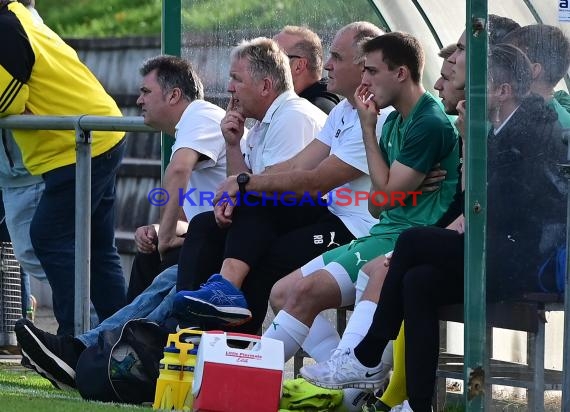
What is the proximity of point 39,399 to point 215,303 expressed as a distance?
815 mm

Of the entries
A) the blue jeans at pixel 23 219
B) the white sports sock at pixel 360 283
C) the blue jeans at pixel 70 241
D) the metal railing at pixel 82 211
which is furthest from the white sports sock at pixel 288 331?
the blue jeans at pixel 23 219

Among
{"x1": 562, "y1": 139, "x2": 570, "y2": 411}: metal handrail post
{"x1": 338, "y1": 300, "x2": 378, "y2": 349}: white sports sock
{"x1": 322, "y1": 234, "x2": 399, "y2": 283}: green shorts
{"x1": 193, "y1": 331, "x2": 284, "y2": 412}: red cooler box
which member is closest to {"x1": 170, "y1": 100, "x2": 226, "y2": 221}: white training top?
{"x1": 322, "y1": 234, "x2": 399, "y2": 283}: green shorts

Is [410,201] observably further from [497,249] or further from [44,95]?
[44,95]

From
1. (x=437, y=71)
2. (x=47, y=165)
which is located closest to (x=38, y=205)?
(x=47, y=165)

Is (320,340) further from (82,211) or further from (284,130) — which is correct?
(82,211)

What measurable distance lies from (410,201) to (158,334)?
3.98ft

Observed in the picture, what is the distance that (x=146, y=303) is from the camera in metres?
6.88

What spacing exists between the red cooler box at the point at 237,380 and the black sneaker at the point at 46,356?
3.79 feet

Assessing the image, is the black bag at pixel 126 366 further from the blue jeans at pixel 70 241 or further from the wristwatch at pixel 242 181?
the blue jeans at pixel 70 241

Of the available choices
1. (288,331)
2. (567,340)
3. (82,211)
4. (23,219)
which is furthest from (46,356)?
(567,340)

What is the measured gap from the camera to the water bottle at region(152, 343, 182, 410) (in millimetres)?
5781

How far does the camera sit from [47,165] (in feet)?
25.3

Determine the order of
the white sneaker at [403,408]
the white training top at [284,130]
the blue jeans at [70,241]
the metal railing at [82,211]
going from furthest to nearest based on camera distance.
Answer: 1. the blue jeans at [70,241]
2. the metal railing at [82,211]
3. the white training top at [284,130]
4. the white sneaker at [403,408]

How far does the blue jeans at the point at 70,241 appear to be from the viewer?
7.59 m
